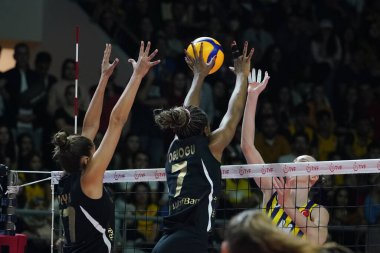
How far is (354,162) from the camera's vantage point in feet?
22.1

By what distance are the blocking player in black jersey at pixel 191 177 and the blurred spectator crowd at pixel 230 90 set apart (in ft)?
15.2

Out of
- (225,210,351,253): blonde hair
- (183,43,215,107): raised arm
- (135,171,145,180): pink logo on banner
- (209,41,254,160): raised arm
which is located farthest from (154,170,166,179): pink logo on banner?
(225,210,351,253): blonde hair

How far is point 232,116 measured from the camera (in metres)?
6.07

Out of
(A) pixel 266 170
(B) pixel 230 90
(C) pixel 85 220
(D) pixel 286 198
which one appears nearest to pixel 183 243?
(C) pixel 85 220

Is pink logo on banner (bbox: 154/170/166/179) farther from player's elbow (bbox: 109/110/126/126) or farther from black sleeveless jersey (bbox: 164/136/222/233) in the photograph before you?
player's elbow (bbox: 109/110/126/126)

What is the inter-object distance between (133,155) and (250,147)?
523 cm

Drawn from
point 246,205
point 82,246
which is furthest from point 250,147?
point 246,205

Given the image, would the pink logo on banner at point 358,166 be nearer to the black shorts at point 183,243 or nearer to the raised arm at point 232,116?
the raised arm at point 232,116

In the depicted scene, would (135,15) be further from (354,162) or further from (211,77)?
(354,162)

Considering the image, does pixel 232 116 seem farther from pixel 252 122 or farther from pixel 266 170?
pixel 266 170

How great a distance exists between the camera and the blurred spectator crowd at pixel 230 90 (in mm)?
11883

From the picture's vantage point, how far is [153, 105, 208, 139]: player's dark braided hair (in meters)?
5.84

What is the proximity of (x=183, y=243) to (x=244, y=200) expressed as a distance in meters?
6.01

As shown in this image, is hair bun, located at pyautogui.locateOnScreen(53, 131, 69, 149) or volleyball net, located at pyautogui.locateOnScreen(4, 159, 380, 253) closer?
hair bun, located at pyautogui.locateOnScreen(53, 131, 69, 149)
